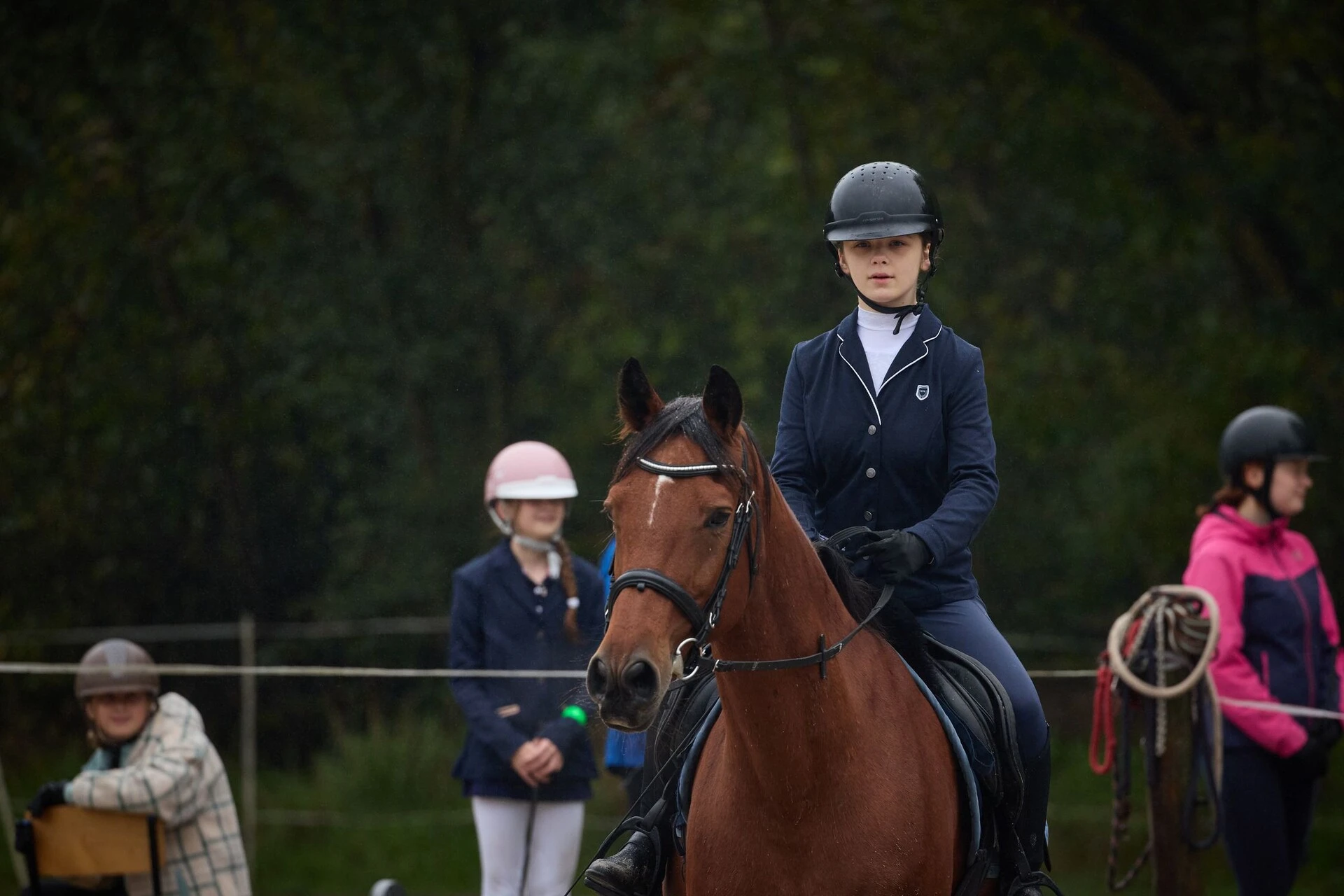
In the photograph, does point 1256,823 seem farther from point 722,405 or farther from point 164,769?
point 164,769

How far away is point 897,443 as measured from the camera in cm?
433

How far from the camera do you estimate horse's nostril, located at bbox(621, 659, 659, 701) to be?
3180mm

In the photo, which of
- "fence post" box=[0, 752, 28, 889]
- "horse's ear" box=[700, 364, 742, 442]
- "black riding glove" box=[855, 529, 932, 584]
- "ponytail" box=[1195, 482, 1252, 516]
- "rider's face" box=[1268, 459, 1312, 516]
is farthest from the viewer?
"fence post" box=[0, 752, 28, 889]

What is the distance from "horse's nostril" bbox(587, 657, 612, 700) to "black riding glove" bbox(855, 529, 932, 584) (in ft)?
3.45

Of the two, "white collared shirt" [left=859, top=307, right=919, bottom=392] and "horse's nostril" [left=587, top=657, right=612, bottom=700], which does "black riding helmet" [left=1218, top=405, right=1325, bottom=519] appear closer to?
"white collared shirt" [left=859, top=307, right=919, bottom=392]

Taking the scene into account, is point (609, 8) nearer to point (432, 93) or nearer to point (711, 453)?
point (432, 93)

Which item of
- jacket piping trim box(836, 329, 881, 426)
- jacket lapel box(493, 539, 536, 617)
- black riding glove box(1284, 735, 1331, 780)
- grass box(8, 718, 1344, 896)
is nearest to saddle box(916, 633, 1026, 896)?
jacket piping trim box(836, 329, 881, 426)

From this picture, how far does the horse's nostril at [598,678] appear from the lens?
3186 mm

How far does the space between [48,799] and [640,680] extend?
12.3ft

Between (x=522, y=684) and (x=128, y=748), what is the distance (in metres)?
1.57

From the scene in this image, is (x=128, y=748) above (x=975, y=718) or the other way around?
A: the other way around

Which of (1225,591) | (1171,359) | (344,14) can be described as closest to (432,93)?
(344,14)

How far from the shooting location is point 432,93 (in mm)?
14375

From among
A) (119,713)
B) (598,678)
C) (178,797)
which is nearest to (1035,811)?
(598,678)
